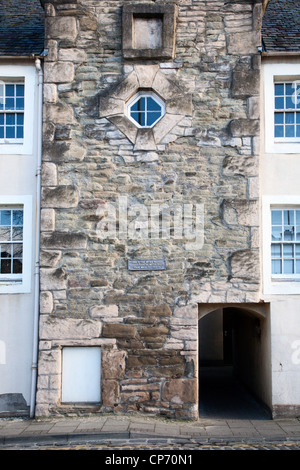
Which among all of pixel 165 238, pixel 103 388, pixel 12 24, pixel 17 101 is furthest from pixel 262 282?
pixel 12 24

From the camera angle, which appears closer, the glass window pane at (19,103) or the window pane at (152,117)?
the window pane at (152,117)

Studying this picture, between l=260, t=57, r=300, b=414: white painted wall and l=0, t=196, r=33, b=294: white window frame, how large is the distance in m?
4.14

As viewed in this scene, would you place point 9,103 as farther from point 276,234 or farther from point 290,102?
point 276,234

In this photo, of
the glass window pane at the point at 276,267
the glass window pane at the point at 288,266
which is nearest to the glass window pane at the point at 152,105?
the glass window pane at the point at 276,267

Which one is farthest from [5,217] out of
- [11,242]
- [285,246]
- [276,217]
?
[285,246]

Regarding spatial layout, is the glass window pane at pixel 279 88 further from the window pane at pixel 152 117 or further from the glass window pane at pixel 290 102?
the window pane at pixel 152 117

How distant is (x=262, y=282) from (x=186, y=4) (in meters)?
5.17

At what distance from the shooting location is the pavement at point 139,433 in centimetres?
741

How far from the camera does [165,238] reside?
8953 millimetres

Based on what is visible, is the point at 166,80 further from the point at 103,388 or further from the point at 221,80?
the point at 103,388

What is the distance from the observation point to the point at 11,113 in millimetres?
9602

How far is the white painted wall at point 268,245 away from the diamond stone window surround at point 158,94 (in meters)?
1.57

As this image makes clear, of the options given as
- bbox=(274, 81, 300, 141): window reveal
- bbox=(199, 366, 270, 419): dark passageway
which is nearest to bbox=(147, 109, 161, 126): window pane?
bbox=(274, 81, 300, 141): window reveal

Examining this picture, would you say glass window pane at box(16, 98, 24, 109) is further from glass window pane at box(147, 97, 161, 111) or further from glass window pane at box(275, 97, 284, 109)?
glass window pane at box(275, 97, 284, 109)
